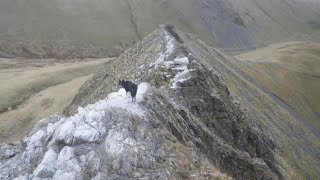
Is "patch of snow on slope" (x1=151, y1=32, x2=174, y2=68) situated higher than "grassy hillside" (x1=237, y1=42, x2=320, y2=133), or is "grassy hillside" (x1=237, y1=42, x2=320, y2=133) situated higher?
"patch of snow on slope" (x1=151, y1=32, x2=174, y2=68)

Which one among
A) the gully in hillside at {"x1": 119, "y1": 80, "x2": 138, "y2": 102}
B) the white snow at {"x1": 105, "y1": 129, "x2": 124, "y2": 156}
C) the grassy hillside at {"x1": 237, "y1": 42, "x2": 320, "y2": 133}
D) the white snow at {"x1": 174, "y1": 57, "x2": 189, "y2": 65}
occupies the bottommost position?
the grassy hillside at {"x1": 237, "y1": 42, "x2": 320, "y2": 133}

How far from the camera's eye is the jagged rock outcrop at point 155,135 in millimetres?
20562

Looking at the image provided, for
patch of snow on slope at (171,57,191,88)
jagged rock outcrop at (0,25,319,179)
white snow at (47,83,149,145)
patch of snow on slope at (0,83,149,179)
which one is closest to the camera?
patch of snow on slope at (0,83,149,179)

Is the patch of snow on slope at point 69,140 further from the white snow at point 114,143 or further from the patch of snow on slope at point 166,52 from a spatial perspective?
the patch of snow on slope at point 166,52

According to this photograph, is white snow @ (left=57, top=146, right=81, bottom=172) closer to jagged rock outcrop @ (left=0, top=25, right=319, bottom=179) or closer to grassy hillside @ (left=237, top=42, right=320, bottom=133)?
jagged rock outcrop @ (left=0, top=25, right=319, bottom=179)

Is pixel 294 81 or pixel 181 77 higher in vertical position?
pixel 181 77

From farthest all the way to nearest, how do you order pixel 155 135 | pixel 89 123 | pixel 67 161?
pixel 155 135 < pixel 89 123 < pixel 67 161

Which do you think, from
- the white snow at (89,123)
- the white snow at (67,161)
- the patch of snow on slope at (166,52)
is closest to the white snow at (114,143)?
the white snow at (89,123)

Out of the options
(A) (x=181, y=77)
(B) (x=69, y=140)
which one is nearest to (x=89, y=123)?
(B) (x=69, y=140)

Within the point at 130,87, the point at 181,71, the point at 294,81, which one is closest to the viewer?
the point at 130,87

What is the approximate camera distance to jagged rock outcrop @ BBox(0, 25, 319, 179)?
2056cm

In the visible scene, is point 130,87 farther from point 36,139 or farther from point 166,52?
point 166,52

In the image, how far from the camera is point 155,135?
23016 millimetres

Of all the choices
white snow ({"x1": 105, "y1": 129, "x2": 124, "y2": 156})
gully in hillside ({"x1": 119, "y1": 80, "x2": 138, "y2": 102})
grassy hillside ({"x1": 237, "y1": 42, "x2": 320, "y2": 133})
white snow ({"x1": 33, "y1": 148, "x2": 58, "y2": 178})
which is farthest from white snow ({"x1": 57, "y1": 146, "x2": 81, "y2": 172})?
grassy hillside ({"x1": 237, "y1": 42, "x2": 320, "y2": 133})
